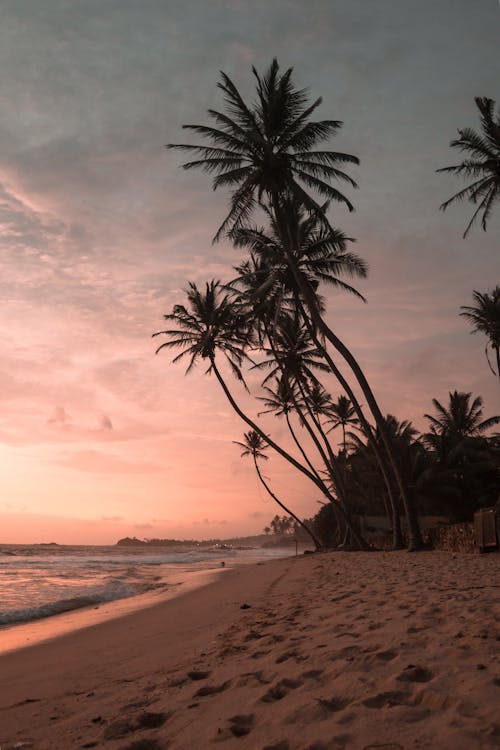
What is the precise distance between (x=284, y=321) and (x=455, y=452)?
1458 cm

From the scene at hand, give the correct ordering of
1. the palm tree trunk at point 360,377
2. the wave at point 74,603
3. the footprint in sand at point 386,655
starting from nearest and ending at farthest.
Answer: the footprint in sand at point 386,655, the wave at point 74,603, the palm tree trunk at point 360,377

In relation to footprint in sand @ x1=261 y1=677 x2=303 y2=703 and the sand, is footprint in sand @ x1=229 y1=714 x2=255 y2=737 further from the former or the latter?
footprint in sand @ x1=261 y1=677 x2=303 y2=703

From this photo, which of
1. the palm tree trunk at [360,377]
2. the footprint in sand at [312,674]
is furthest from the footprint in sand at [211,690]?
the palm tree trunk at [360,377]

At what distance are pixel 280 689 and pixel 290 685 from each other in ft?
0.30

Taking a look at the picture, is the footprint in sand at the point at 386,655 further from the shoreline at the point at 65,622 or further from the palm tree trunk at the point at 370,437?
the palm tree trunk at the point at 370,437

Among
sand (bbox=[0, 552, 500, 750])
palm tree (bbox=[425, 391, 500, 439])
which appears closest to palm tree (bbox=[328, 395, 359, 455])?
palm tree (bbox=[425, 391, 500, 439])

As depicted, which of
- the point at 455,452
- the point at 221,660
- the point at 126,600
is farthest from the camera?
the point at 455,452

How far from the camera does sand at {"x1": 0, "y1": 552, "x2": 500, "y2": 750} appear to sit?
2496 millimetres

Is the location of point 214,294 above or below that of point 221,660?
above

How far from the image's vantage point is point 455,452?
107 ft

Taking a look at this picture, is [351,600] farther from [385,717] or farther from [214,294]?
[214,294]

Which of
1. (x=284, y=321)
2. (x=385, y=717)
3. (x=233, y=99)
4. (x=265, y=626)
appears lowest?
(x=265, y=626)

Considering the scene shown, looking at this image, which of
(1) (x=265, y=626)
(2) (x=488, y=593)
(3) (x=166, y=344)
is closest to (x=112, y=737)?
(1) (x=265, y=626)

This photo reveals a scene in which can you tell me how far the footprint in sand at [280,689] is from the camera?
119 inches
